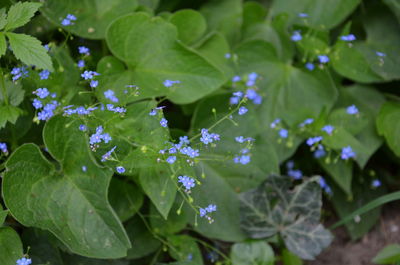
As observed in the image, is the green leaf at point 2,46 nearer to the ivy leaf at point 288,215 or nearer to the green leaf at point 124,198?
the green leaf at point 124,198

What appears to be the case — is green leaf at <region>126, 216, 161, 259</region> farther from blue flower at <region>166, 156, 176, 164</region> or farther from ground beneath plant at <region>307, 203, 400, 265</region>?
ground beneath plant at <region>307, 203, 400, 265</region>

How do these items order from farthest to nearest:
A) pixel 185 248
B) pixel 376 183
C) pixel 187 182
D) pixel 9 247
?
pixel 376 183 → pixel 185 248 → pixel 9 247 → pixel 187 182

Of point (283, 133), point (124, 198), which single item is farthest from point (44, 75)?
point (283, 133)

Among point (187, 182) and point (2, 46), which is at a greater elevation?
point (2, 46)

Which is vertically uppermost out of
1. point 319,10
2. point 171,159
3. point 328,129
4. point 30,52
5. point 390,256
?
point 30,52

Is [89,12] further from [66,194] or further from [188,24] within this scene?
[66,194]

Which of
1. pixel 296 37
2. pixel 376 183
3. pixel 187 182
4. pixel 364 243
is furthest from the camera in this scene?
pixel 364 243

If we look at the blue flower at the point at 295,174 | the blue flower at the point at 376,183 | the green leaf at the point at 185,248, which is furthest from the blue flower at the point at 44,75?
the blue flower at the point at 376,183

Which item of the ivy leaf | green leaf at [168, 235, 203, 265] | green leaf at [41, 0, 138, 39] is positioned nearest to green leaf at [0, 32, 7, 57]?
green leaf at [41, 0, 138, 39]

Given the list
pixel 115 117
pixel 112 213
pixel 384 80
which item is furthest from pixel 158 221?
pixel 384 80

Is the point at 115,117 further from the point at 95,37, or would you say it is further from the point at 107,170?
the point at 95,37
